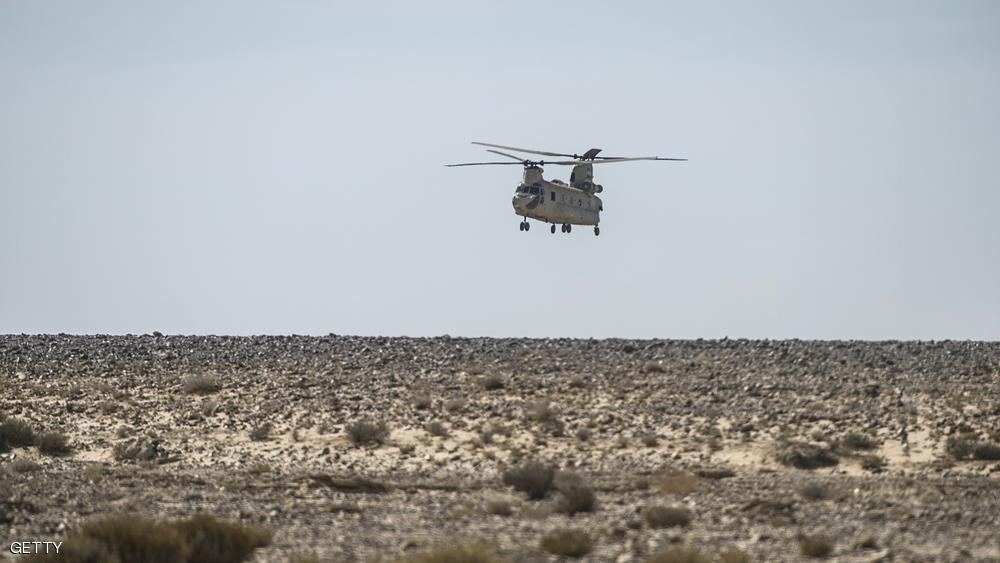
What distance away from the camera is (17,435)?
36.8 m

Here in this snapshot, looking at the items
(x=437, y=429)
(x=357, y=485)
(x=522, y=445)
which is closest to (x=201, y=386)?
(x=437, y=429)

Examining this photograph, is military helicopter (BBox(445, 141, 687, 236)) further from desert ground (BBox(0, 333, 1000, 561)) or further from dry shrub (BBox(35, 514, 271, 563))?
dry shrub (BBox(35, 514, 271, 563))

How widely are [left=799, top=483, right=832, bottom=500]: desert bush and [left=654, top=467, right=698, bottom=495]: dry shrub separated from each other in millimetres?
2071

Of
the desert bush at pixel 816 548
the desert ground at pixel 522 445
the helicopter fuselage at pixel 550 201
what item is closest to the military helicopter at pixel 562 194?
the helicopter fuselage at pixel 550 201

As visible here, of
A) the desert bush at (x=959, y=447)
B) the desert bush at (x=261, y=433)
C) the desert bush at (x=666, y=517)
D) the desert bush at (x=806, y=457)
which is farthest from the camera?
the desert bush at (x=261, y=433)

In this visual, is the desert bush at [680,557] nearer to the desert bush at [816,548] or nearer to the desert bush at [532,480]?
the desert bush at [816,548]

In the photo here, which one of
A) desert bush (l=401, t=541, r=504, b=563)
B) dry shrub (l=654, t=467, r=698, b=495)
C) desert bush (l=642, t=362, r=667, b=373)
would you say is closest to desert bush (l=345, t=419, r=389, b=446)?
dry shrub (l=654, t=467, r=698, b=495)

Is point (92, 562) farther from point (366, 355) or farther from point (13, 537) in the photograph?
point (366, 355)

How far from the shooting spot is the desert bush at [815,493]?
24609 millimetres

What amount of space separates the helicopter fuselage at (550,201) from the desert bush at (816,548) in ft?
163

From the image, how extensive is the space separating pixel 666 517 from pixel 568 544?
2922 mm

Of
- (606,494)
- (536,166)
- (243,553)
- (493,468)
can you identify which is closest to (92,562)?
(243,553)

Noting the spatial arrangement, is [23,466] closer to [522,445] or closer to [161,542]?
[522,445]
